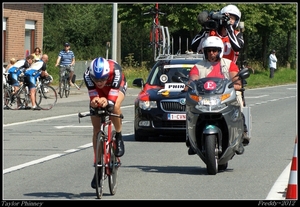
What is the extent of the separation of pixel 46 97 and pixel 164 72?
894cm

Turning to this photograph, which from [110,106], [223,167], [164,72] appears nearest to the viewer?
[110,106]

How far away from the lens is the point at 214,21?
512 inches

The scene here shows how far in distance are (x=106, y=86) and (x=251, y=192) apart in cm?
194

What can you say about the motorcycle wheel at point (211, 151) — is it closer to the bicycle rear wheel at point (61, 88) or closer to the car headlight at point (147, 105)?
the car headlight at point (147, 105)

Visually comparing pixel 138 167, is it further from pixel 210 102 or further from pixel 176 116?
pixel 176 116

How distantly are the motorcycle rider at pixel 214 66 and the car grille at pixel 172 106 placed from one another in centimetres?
427

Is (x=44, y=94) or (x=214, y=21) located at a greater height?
(x=214, y=21)

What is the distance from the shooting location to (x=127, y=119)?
22.4 m

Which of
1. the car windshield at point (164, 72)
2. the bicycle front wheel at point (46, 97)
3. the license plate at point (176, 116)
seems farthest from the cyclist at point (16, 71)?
the license plate at point (176, 116)

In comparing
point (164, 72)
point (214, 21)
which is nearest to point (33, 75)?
point (164, 72)

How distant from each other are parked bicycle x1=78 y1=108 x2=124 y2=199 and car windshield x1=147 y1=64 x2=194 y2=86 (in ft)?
24.0

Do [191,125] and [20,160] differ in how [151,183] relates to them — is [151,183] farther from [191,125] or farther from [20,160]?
[20,160]

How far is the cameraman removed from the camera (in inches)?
512

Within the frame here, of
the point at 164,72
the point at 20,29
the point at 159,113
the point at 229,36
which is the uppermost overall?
the point at 20,29
